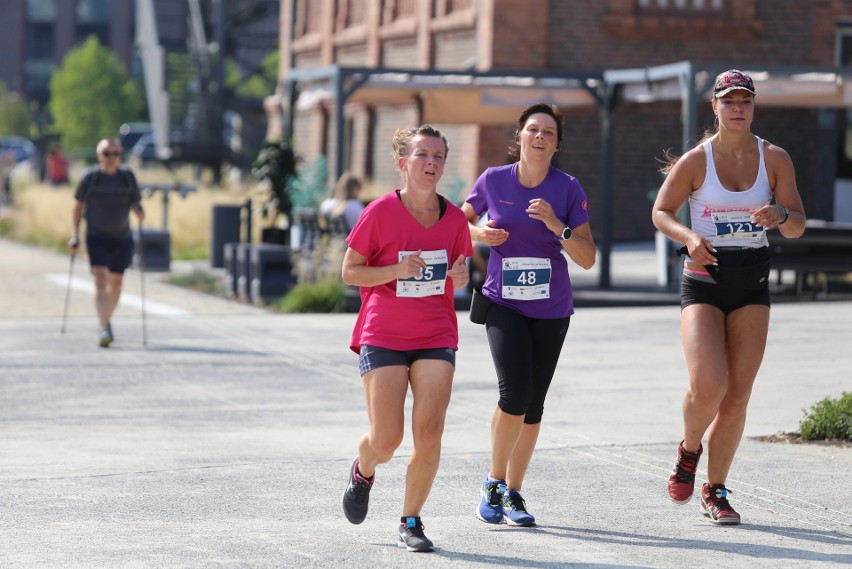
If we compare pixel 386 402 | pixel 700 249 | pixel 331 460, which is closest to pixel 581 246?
pixel 700 249

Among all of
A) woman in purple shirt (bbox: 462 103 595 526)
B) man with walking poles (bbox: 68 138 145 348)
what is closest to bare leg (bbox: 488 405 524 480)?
woman in purple shirt (bbox: 462 103 595 526)

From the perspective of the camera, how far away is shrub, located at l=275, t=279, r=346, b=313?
1761cm

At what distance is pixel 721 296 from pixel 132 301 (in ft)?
42.4

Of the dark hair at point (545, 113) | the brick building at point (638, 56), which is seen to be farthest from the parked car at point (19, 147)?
the dark hair at point (545, 113)

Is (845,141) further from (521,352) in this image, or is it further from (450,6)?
(521,352)

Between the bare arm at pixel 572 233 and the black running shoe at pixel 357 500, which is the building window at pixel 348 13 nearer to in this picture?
the bare arm at pixel 572 233

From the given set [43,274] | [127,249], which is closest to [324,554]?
[127,249]

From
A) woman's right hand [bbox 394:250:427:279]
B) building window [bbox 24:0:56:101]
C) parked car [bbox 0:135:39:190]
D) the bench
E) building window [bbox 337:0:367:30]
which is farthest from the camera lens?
building window [bbox 24:0:56:101]

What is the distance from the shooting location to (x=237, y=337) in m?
15.2

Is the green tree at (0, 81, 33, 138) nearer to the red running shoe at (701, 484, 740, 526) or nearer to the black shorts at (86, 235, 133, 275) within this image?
the black shorts at (86, 235, 133, 275)

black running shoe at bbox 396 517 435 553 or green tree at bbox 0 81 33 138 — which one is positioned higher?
green tree at bbox 0 81 33 138

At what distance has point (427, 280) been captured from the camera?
21.4 feet

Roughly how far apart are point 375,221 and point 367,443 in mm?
904

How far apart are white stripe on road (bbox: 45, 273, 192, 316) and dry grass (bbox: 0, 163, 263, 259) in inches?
164
